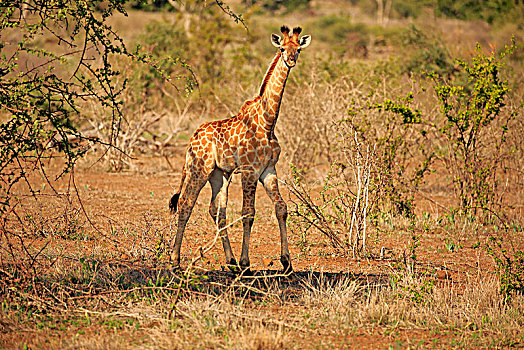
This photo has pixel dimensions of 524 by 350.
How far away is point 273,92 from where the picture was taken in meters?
6.26

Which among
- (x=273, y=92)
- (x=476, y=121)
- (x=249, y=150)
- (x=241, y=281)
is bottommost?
(x=241, y=281)

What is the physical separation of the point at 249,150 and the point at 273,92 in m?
0.63

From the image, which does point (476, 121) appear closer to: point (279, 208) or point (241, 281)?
point (279, 208)

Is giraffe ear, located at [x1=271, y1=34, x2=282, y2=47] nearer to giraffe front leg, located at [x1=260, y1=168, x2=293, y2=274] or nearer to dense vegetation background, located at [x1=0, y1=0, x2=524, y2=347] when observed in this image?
dense vegetation background, located at [x1=0, y1=0, x2=524, y2=347]

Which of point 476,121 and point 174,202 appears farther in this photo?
point 476,121

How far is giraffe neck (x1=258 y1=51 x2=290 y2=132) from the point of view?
20.4 ft

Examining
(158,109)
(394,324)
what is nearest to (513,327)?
(394,324)

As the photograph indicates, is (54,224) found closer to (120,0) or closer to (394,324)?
(120,0)

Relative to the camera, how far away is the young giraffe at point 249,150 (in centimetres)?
620

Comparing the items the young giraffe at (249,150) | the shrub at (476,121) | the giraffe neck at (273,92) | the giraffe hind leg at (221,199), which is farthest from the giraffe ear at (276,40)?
the shrub at (476,121)

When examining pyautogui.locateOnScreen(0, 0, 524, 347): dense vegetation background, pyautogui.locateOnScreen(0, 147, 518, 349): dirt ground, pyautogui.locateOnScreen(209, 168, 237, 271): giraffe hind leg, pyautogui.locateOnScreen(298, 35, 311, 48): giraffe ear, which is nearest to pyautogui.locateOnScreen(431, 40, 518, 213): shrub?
pyautogui.locateOnScreen(0, 0, 524, 347): dense vegetation background

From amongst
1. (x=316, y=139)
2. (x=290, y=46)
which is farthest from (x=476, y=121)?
(x=316, y=139)

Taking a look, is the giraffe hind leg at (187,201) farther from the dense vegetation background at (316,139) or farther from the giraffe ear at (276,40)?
the giraffe ear at (276,40)

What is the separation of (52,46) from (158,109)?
21803 millimetres
